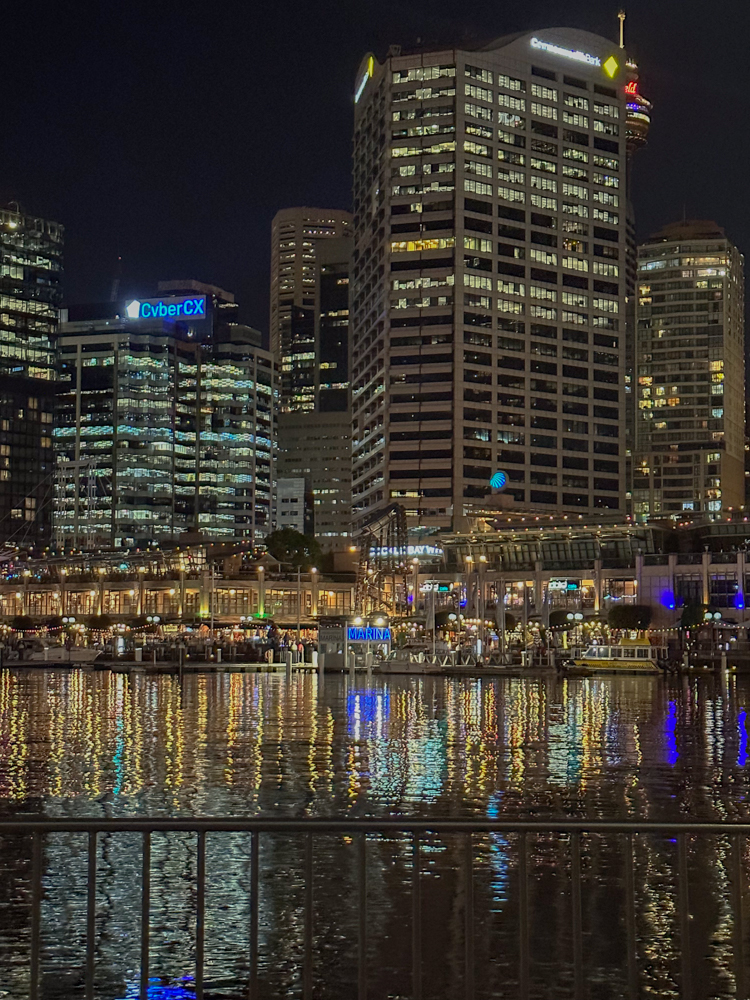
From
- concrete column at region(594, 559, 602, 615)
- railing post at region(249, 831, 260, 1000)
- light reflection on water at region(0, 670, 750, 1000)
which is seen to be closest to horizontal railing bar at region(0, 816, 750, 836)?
railing post at region(249, 831, 260, 1000)

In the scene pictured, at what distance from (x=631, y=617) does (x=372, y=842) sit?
146 meters

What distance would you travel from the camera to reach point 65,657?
14200 centimetres

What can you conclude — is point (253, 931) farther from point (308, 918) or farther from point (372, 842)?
point (372, 842)

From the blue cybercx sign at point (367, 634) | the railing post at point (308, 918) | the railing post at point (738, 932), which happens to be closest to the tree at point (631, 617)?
the blue cybercx sign at point (367, 634)

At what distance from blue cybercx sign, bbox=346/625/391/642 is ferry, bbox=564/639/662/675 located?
18.6 m

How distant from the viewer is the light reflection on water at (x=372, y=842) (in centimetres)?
1628

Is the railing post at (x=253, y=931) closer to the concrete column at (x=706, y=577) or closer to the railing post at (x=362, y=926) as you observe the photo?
the railing post at (x=362, y=926)

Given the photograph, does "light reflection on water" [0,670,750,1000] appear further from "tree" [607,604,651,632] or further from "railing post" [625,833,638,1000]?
"tree" [607,604,651,632]

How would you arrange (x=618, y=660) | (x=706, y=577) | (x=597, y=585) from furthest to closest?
(x=597, y=585) → (x=706, y=577) → (x=618, y=660)

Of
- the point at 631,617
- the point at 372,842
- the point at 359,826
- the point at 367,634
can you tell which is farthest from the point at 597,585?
the point at 359,826

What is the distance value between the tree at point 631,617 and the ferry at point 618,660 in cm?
2862

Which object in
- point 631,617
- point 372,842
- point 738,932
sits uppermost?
point 738,932

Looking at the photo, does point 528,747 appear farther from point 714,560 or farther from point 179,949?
point 714,560

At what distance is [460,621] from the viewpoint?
168m
